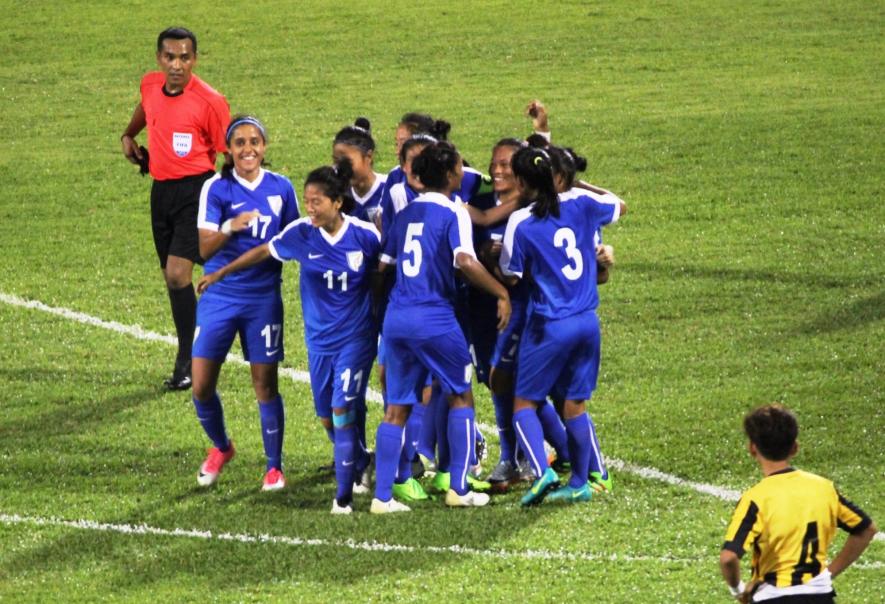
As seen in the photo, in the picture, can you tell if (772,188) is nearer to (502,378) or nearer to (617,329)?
(617,329)

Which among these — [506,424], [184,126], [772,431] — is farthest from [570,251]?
[184,126]

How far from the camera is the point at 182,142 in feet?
38.0

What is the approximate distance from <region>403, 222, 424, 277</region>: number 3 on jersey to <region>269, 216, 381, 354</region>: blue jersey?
1.25 feet

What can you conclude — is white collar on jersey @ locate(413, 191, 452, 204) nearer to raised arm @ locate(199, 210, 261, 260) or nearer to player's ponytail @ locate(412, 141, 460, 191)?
player's ponytail @ locate(412, 141, 460, 191)

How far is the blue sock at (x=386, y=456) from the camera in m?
8.77

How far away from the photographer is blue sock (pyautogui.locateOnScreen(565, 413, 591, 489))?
29.0ft

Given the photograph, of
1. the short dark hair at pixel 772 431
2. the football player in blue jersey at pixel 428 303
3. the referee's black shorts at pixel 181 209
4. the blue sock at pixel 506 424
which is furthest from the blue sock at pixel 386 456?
the referee's black shorts at pixel 181 209

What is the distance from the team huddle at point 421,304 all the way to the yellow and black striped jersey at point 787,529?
2.79 metres

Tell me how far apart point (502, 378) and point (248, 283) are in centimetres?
151

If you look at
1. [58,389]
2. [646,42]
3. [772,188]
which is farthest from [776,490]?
[646,42]

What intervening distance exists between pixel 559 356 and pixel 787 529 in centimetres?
290

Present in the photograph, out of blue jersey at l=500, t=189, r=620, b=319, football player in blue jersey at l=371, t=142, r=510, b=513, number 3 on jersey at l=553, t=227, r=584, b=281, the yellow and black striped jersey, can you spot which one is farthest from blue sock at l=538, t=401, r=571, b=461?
the yellow and black striped jersey

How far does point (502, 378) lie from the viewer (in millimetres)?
9438

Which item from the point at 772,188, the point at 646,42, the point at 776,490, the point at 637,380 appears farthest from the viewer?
the point at 646,42
